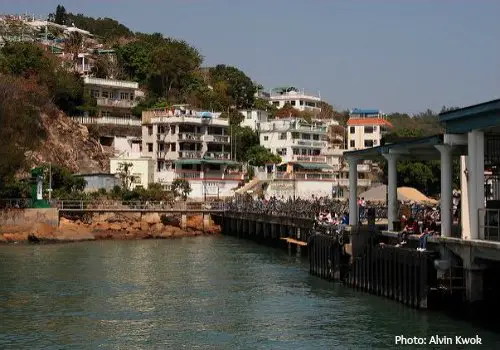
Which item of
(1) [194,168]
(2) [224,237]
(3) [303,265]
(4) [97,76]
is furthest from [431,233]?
(4) [97,76]

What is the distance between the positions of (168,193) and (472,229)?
63669mm

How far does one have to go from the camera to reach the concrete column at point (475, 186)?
3312 cm

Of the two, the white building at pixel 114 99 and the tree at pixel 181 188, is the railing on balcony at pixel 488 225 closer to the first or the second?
the tree at pixel 181 188

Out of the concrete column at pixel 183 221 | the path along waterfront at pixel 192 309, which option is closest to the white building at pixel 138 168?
the concrete column at pixel 183 221

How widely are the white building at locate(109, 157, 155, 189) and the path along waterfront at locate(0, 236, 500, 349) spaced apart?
1602 inches

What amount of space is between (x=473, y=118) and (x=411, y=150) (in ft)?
28.3

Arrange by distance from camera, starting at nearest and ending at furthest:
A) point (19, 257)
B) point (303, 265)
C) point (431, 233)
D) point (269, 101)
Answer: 1. point (431, 233)
2. point (303, 265)
3. point (19, 257)
4. point (269, 101)

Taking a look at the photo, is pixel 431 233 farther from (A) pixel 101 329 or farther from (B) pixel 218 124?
(B) pixel 218 124

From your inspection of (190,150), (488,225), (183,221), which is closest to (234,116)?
(190,150)

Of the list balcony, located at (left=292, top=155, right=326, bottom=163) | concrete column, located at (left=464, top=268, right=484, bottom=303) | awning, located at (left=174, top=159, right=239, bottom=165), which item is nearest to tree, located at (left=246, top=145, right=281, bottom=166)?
balcony, located at (left=292, top=155, right=326, bottom=163)

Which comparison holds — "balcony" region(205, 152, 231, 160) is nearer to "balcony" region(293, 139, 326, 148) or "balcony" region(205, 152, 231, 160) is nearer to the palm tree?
"balcony" region(293, 139, 326, 148)

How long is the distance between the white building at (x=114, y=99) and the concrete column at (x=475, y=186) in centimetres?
7861

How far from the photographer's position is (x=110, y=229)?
82188mm

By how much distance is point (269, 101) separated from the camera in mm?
149875
